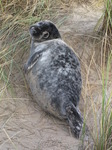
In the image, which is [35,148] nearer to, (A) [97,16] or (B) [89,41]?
(B) [89,41]

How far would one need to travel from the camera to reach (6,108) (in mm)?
2516

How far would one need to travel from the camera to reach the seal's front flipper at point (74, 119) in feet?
7.47

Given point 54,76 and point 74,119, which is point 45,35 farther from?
point 74,119

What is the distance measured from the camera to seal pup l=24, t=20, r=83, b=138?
237 cm

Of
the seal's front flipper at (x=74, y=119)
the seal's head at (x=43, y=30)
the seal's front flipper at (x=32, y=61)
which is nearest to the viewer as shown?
the seal's front flipper at (x=74, y=119)

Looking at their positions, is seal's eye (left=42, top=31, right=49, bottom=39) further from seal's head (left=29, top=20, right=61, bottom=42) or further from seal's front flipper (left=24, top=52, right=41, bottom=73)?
seal's front flipper (left=24, top=52, right=41, bottom=73)

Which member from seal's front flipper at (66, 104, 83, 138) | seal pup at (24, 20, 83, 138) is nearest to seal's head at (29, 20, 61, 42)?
seal pup at (24, 20, 83, 138)

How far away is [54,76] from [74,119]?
1.17 feet

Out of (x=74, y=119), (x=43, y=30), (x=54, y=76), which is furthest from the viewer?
(x=43, y=30)

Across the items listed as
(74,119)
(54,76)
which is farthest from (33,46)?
(74,119)

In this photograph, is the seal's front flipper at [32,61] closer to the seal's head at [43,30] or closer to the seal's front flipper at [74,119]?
the seal's head at [43,30]

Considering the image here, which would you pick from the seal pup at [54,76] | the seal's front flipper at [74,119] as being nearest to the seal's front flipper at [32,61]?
the seal pup at [54,76]

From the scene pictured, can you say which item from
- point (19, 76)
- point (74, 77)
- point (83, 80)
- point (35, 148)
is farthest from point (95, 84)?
point (35, 148)

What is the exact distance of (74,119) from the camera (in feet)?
7.57
